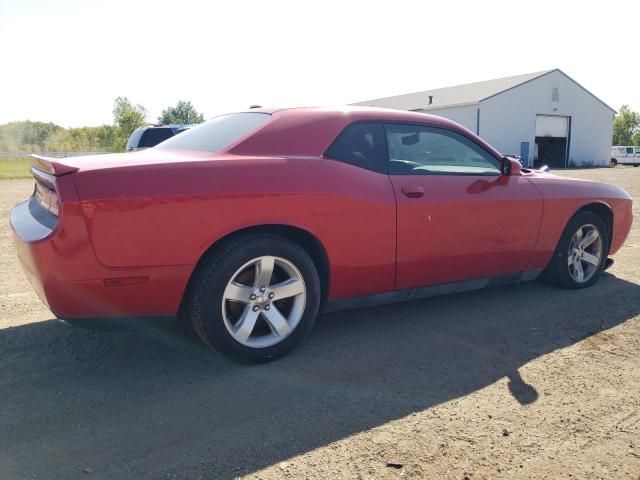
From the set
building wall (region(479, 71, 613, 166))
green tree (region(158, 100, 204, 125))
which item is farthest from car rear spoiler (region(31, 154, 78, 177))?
green tree (region(158, 100, 204, 125))

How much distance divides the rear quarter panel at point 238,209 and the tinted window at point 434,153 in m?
0.28

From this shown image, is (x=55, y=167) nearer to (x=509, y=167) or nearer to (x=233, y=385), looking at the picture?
(x=233, y=385)

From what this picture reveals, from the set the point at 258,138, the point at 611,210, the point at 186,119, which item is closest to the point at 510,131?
the point at 611,210

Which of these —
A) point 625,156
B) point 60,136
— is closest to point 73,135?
point 60,136

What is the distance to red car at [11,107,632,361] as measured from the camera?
266 cm

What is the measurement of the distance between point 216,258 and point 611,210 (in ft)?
12.3

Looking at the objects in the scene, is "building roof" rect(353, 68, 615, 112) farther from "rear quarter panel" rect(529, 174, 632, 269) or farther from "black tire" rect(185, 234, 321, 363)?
"black tire" rect(185, 234, 321, 363)

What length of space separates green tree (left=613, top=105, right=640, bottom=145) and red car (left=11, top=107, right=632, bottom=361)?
9415 cm

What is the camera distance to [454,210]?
3.71m

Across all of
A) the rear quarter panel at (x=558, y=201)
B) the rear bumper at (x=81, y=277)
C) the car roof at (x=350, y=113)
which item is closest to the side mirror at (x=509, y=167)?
the rear quarter panel at (x=558, y=201)

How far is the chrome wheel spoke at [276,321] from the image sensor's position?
312cm

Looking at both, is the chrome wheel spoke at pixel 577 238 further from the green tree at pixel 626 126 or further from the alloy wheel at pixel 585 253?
the green tree at pixel 626 126

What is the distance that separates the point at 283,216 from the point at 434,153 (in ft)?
4.68

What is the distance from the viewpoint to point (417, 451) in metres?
2.29
